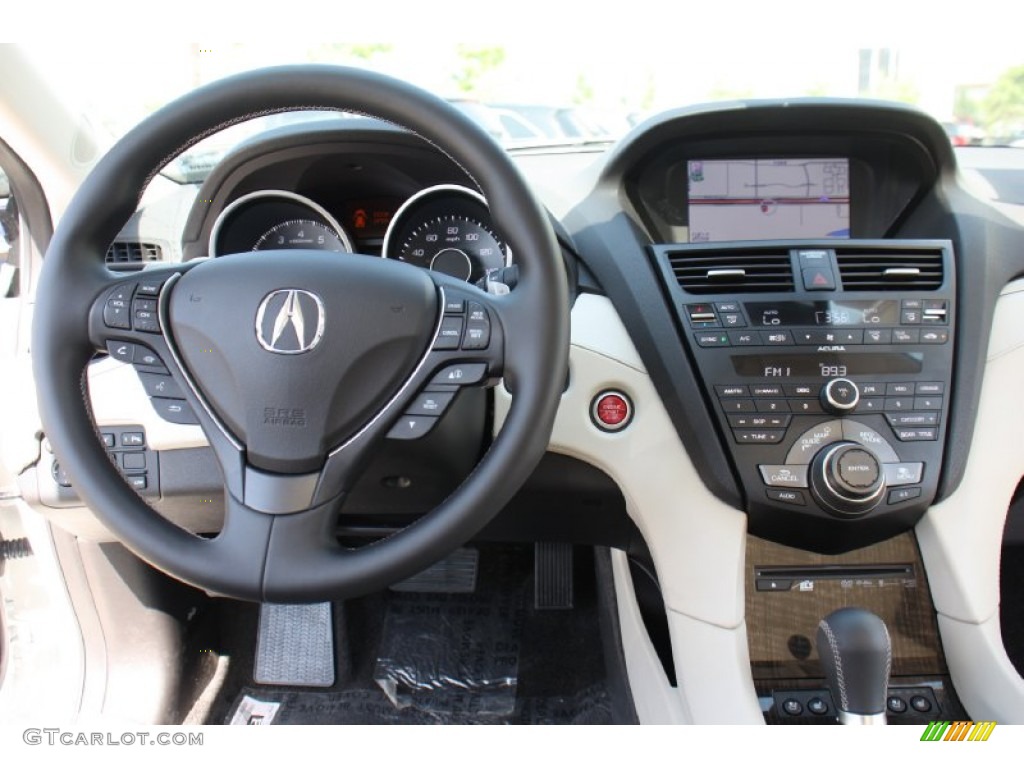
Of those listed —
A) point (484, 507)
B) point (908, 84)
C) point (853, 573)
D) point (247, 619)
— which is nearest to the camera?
point (484, 507)

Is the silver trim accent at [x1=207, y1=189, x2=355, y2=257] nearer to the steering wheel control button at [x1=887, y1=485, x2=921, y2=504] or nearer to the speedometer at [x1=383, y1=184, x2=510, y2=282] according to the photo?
the speedometer at [x1=383, y1=184, x2=510, y2=282]

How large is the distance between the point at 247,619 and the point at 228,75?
1.51 m

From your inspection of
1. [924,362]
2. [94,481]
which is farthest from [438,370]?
[924,362]

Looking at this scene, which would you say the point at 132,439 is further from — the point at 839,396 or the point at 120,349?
the point at 839,396

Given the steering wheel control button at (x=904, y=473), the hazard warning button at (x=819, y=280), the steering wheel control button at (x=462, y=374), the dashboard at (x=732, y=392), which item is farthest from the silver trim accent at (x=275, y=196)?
the steering wheel control button at (x=904, y=473)

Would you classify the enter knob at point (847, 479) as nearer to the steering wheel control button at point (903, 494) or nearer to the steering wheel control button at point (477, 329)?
the steering wheel control button at point (903, 494)

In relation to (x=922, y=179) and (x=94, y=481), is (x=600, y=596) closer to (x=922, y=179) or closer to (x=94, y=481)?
(x=922, y=179)

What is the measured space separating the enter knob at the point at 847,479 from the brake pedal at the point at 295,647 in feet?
4.09

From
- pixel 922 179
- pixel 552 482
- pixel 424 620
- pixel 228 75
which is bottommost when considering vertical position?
pixel 424 620

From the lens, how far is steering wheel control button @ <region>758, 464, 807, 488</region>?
1368 mm

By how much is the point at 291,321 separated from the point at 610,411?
0.59m

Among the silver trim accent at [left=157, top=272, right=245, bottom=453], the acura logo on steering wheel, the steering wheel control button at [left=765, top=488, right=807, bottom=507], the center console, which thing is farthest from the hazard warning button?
the silver trim accent at [left=157, top=272, right=245, bottom=453]

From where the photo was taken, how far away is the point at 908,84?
1.96 metres

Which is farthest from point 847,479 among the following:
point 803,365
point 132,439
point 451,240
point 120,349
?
point 132,439
